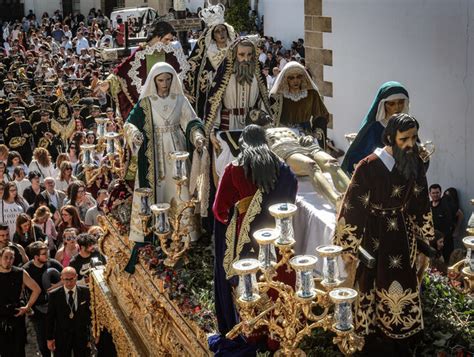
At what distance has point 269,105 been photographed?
7.43 meters

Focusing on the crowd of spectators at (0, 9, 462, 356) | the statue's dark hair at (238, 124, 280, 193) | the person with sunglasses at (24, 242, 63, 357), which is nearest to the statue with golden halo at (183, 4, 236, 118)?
the crowd of spectators at (0, 9, 462, 356)

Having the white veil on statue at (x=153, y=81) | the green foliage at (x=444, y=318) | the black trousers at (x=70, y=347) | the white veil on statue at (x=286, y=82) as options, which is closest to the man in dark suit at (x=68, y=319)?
the black trousers at (x=70, y=347)

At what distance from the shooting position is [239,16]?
876 inches

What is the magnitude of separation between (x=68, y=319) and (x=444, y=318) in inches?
154

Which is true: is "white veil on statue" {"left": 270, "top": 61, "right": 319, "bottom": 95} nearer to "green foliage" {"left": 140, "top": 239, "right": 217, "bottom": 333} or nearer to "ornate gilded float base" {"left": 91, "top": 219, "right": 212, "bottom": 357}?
"green foliage" {"left": 140, "top": 239, "right": 217, "bottom": 333}

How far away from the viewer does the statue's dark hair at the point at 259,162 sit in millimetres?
5137

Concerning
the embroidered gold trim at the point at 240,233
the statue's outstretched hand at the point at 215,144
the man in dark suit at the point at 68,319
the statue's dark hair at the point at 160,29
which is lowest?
the man in dark suit at the point at 68,319

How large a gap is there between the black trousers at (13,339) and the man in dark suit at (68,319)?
0.33 meters

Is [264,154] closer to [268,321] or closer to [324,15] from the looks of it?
[268,321]

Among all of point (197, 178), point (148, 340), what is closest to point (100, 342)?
point (148, 340)

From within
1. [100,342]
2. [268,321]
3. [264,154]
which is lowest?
[100,342]

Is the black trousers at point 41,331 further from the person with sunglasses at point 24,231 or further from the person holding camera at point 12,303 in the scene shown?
the person with sunglasses at point 24,231

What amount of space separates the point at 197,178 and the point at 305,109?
1.09 metres

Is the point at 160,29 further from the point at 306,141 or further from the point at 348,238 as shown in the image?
the point at 348,238
